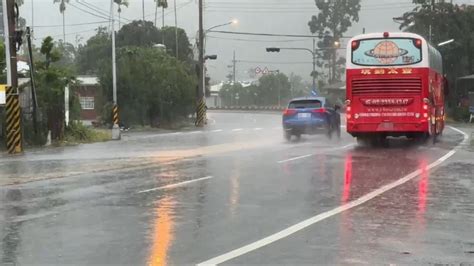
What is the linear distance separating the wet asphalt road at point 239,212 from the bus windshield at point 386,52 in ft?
13.4

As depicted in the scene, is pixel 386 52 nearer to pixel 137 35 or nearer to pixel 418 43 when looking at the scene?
pixel 418 43

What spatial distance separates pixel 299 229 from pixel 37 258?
131 inches

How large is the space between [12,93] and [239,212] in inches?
630

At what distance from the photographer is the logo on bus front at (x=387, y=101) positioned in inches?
818

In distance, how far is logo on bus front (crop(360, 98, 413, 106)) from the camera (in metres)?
20.8

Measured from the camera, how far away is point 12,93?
23.0 metres

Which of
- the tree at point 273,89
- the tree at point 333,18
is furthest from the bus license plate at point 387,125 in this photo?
the tree at point 273,89

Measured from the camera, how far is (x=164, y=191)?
471 inches

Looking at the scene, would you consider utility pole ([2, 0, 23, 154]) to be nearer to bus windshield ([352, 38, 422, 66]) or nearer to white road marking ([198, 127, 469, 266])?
bus windshield ([352, 38, 422, 66])

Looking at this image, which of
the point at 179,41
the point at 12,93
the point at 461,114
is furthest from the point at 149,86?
the point at 179,41

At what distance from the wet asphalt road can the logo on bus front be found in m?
3.22

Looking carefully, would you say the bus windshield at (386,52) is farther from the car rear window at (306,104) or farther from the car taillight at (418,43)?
the car rear window at (306,104)

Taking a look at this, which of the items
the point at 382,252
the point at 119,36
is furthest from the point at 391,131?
the point at 119,36

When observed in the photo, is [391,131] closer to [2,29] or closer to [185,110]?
[2,29]
